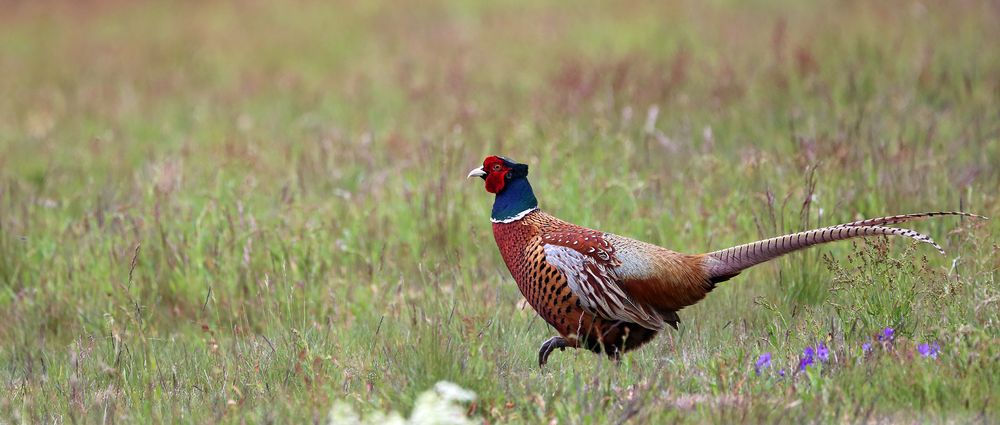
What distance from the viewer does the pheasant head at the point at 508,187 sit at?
5.14 m

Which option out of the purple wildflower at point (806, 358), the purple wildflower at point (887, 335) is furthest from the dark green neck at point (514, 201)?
the purple wildflower at point (887, 335)

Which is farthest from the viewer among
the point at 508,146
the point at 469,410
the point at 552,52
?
the point at 552,52

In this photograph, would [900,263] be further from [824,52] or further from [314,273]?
[824,52]

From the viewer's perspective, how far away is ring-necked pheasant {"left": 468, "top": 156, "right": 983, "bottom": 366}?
4812mm

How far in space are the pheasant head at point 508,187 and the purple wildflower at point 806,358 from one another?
143cm

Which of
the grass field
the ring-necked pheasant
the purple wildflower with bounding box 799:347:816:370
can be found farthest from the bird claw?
the purple wildflower with bounding box 799:347:816:370

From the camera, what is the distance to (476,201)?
7289 mm

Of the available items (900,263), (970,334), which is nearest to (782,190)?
(900,263)

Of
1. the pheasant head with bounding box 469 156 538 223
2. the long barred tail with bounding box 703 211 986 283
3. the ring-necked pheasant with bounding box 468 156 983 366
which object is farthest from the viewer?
the pheasant head with bounding box 469 156 538 223

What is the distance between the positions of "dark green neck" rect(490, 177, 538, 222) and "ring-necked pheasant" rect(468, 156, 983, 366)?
3.2 inches

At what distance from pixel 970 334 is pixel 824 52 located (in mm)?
6440

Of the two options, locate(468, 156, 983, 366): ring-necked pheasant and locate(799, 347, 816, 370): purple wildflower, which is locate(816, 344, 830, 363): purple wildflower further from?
locate(468, 156, 983, 366): ring-necked pheasant

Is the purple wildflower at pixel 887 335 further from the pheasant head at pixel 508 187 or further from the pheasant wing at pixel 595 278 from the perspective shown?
the pheasant head at pixel 508 187

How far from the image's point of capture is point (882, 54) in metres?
9.98
